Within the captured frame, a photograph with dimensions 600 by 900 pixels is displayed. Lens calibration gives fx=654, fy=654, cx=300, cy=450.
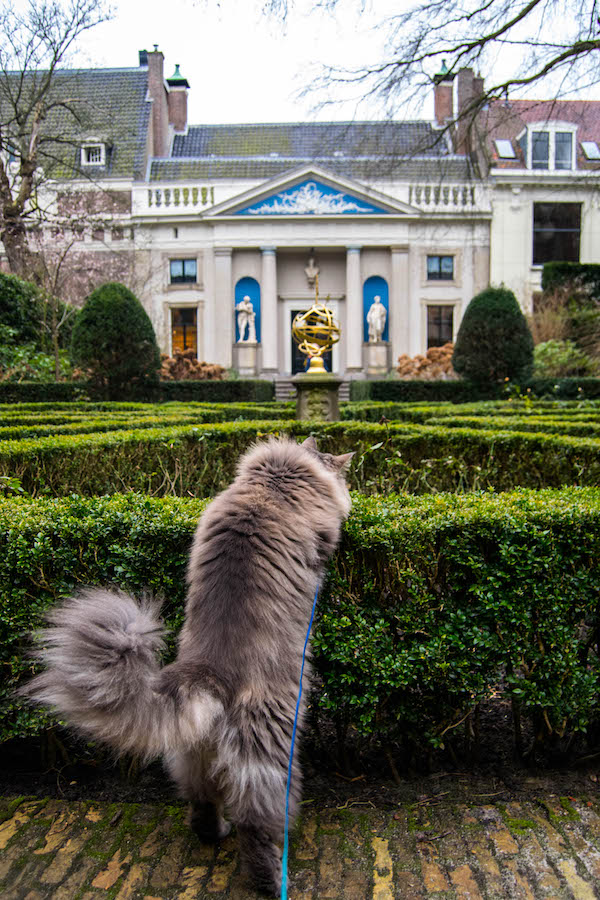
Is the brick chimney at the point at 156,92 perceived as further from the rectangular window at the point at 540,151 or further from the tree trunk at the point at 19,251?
the rectangular window at the point at 540,151

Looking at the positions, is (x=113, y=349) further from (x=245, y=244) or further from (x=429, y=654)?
(x=245, y=244)

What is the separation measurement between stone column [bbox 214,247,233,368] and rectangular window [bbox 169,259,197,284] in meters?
1.16

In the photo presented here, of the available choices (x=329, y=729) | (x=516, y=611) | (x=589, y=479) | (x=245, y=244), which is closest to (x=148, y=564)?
(x=329, y=729)

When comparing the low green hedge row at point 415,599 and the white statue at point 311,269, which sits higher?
the white statue at point 311,269

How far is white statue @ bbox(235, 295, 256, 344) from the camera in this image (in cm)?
2783

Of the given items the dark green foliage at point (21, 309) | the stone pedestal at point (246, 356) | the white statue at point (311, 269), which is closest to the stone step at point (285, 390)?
the stone pedestal at point (246, 356)

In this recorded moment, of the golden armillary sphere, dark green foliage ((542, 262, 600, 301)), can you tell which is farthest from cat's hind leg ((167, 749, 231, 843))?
dark green foliage ((542, 262, 600, 301))

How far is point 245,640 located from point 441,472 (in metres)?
4.17

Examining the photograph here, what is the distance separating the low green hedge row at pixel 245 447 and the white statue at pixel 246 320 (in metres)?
21.8

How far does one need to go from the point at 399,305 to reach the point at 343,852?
89.6 ft

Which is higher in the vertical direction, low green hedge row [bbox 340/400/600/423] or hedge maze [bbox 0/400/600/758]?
low green hedge row [bbox 340/400/600/423]

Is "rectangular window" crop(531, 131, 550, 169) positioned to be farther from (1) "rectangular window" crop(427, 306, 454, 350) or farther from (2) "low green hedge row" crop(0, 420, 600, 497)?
(2) "low green hedge row" crop(0, 420, 600, 497)

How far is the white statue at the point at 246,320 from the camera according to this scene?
1096 inches

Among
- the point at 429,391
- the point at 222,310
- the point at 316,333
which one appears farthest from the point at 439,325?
the point at 316,333
